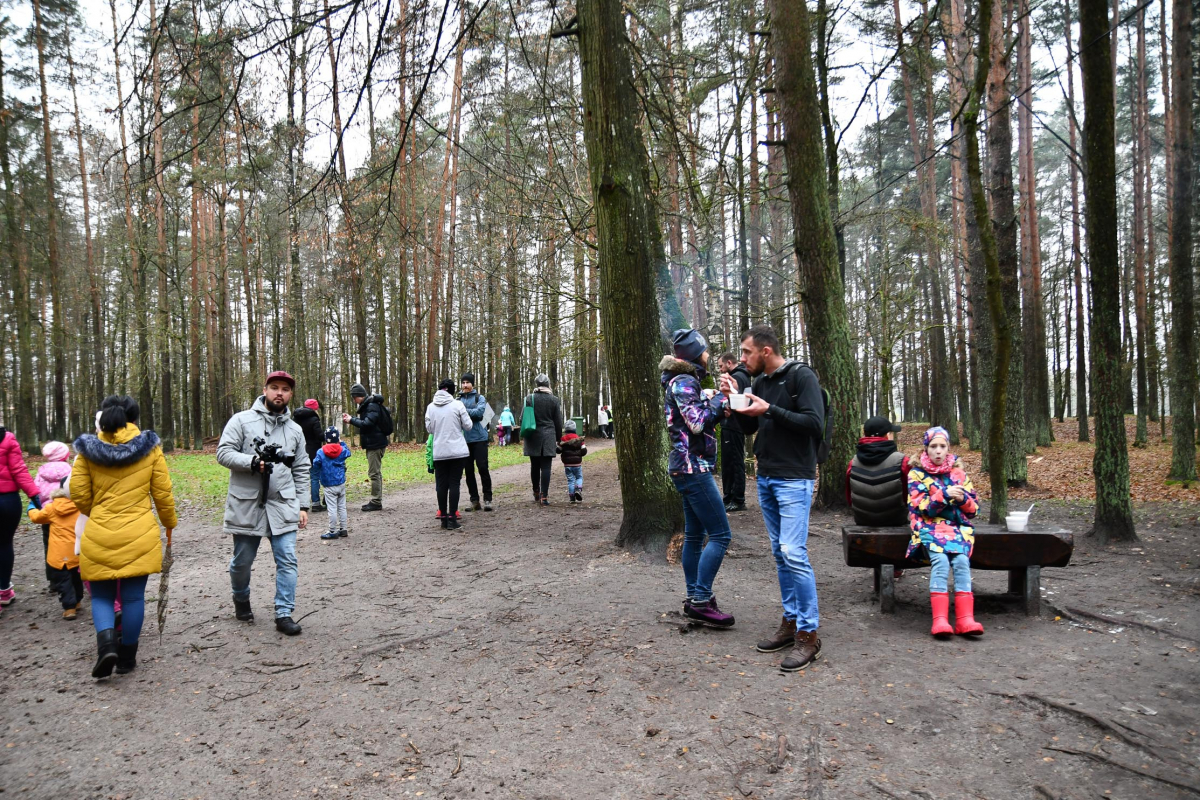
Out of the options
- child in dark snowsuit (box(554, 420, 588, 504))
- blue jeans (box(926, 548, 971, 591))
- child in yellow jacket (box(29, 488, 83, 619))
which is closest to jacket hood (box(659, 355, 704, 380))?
blue jeans (box(926, 548, 971, 591))

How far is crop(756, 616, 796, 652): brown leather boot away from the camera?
4.25 metres

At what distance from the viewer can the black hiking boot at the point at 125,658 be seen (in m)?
4.34

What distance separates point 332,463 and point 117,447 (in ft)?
15.3

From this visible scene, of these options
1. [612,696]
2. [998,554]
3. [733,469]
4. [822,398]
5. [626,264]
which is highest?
[626,264]

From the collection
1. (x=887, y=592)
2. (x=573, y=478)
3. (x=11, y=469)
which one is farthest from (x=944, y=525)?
(x=11, y=469)

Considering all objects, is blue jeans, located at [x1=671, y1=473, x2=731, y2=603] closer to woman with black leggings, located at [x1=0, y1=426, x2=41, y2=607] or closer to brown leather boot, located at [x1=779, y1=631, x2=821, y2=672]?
brown leather boot, located at [x1=779, y1=631, x2=821, y2=672]

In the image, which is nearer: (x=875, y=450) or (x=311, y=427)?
(x=875, y=450)

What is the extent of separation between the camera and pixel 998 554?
15.8ft

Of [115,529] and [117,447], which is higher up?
[117,447]

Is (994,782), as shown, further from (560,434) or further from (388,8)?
(560,434)

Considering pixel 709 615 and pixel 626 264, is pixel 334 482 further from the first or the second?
pixel 709 615

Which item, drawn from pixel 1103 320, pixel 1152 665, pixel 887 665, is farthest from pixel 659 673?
pixel 1103 320

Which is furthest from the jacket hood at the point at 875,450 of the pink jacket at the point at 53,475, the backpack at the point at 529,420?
the pink jacket at the point at 53,475

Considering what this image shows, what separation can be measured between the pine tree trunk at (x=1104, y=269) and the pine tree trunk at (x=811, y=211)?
2.63m
